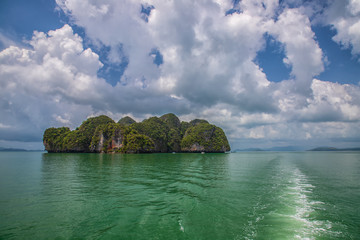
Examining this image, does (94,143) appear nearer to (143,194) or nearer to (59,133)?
(59,133)

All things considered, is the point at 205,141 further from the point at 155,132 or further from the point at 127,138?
the point at 127,138

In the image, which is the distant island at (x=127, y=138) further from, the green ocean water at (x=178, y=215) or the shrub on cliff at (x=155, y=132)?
the green ocean water at (x=178, y=215)

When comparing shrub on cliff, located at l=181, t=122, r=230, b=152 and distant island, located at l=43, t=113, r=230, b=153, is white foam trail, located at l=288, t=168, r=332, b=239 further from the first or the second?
shrub on cliff, located at l=181, t=122, r=230, b=152

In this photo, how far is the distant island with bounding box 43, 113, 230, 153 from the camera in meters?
111

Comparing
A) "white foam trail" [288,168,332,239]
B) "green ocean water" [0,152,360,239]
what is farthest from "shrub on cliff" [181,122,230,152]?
"white foam trail" [288,168,332,239]

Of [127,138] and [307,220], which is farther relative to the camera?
[127,138]

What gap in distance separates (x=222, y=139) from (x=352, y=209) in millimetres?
150600

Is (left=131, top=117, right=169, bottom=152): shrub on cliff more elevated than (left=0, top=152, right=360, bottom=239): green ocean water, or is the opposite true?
(left=131, top=117, right=169, bottom=152): shrub on cliff

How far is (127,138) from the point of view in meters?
110

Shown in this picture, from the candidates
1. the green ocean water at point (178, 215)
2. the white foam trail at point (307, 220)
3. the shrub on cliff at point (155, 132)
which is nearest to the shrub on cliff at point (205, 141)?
the shrub on cliff at point (155, 132)

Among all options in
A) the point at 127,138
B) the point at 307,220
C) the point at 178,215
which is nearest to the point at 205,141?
the point at 127,138

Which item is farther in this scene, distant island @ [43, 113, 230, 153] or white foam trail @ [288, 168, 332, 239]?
distant island @ [43, 113, 230, 153]

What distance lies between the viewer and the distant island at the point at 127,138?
11106 cm

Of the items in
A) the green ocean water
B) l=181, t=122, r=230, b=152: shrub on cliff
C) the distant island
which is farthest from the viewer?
l=181, t=122, r=230, b=152: shrub on cliff
